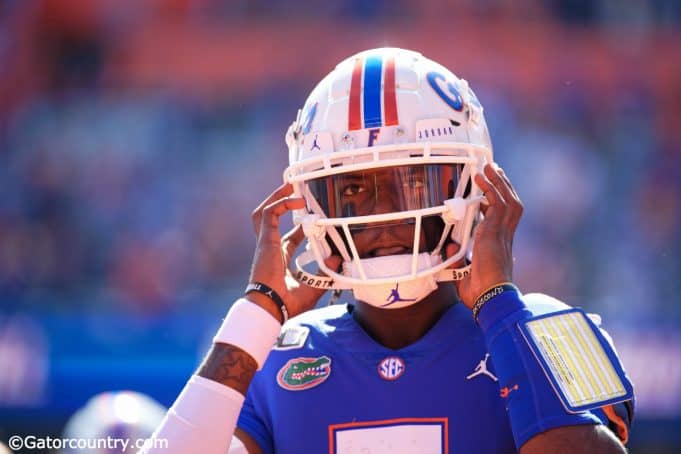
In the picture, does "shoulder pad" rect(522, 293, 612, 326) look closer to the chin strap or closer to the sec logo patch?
the chin strap

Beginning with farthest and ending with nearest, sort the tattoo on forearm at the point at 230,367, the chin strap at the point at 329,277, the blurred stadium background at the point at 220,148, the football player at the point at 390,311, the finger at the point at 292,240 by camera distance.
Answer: the blurred stadium background at the point at 220,148 → the finger at the point at 292,240 → the chin strap at the point at 329,277 → the tattoo on forearm at the point at 230,367 → the football player at the point at 390,311

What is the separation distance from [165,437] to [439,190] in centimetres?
81

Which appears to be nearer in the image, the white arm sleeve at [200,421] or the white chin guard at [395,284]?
the white arm sleeve at [200,421]

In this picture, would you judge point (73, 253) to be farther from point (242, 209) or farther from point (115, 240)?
point (242, 209)

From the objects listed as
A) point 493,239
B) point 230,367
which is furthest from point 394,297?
point 230,367

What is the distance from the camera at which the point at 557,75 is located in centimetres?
646

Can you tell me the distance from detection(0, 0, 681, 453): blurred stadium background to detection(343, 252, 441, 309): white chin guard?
94.5 inches

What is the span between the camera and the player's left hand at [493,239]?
5.84ft

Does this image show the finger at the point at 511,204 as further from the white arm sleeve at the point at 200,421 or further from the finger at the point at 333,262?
the white arm sleeve at the point at 200,421

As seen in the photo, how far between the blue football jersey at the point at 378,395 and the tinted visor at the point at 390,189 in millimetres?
288

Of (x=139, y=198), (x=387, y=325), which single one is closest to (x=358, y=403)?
(x=387, y=325)

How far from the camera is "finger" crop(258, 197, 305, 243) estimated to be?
2.05 m

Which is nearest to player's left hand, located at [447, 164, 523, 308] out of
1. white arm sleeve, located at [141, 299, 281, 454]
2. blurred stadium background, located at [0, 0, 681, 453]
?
white arm sleeve, located at [141, 299, 281, 454]

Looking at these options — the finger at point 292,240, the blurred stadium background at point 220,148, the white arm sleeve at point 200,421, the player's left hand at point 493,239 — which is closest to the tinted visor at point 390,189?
the player's left hand at point 493,239
